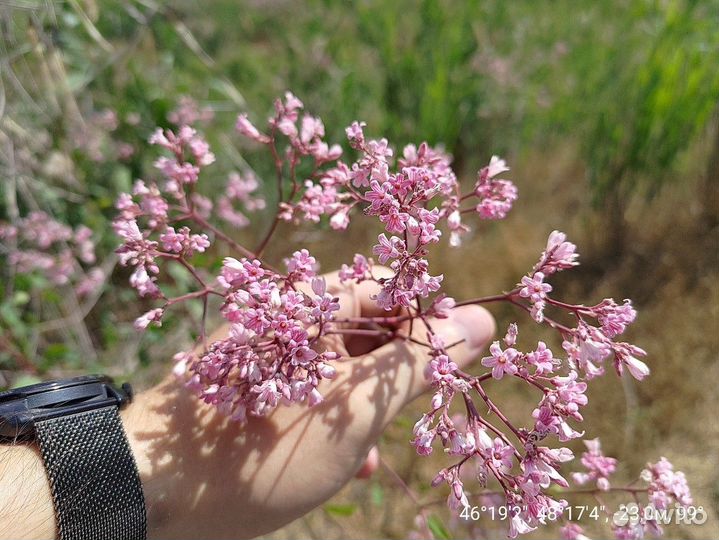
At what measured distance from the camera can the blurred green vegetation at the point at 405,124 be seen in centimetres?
236

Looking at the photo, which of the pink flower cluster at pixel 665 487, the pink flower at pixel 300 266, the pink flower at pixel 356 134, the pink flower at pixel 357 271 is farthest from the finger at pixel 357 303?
the pink flower cluster at pixel 665 487

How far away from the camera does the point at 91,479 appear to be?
3.81 ft

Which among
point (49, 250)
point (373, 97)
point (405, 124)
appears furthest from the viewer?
point (373, 97)

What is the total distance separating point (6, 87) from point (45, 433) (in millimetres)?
2020

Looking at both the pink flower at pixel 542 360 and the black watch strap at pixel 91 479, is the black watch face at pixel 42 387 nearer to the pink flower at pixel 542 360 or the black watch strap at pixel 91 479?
the black watch strap at pixel 91 479

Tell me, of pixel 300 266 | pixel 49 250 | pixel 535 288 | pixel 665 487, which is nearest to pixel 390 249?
pixel 300 266

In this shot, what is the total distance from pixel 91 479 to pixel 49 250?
188 centimetres

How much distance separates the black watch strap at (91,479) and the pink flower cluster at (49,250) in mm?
1409

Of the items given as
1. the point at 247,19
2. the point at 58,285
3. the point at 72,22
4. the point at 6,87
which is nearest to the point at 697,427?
the point at 58,285

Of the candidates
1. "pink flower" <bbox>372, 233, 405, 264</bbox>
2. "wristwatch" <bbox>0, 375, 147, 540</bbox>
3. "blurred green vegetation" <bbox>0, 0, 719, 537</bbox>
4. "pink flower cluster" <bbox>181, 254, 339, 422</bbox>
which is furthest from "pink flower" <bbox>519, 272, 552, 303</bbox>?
"blurred green vegetation" <bbox>0, 0, 719, 537</bbox>

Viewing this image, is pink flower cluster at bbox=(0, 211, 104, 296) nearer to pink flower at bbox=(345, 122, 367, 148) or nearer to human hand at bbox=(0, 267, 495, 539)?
human hand at bbox=(0, 267, 495, 539)

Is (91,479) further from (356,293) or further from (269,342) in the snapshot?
(356,293)

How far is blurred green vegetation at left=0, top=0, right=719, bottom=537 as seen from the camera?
7.73 ft

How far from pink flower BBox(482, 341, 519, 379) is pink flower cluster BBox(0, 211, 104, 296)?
209cm
